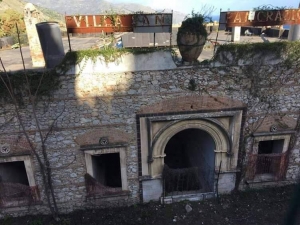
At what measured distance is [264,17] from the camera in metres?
6.93

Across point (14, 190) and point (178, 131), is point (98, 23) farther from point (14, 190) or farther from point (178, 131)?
point (14, 190)

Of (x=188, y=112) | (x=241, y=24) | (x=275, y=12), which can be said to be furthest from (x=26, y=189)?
(x=275, y=12)

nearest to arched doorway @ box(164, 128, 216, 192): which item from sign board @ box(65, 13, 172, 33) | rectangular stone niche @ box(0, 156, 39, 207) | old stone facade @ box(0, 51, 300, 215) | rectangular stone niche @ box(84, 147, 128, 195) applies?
old stone facade @ box(0, 51, 300, 215)

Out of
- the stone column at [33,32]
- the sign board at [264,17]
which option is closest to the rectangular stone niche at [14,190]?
the stone column at [33,32]

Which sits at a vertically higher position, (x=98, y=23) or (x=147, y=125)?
(x=98, y=23)

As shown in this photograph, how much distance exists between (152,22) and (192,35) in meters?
1.13

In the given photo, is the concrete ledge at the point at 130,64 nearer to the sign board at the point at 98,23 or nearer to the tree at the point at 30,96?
the tree at the point at 30,96

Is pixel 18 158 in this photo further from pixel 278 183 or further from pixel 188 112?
pixel 278 183

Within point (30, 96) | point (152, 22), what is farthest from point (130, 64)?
point (30, 96)

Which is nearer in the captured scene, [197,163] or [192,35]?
[192,35]

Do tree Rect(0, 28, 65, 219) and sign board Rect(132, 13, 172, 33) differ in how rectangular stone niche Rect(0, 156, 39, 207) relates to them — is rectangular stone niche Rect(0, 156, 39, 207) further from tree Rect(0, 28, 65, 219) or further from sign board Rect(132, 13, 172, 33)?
sign board Rect(132, 13, 172, 33)

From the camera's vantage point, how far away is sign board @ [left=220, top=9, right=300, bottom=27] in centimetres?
693

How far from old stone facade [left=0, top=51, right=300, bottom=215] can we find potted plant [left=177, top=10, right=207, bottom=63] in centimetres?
51

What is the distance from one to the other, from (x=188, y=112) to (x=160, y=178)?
2.28 meters
